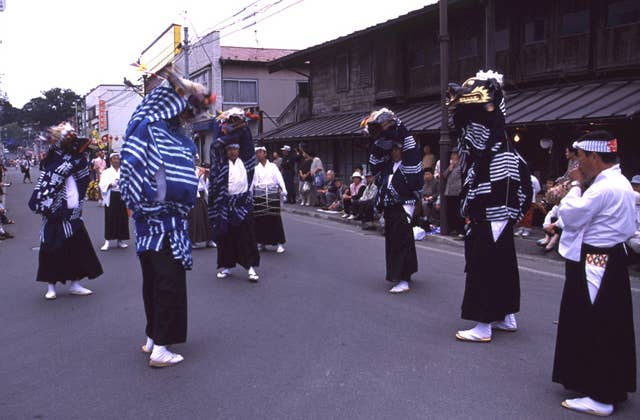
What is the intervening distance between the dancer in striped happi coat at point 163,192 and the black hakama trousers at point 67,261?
270 cm

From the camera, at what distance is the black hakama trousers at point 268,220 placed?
9.86m

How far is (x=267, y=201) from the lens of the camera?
9875 mm

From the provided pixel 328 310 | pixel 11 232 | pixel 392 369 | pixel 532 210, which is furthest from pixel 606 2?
pixel 11 232

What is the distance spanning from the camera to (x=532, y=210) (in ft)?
38.6

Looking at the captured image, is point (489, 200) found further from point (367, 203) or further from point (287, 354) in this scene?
point (367, 203)

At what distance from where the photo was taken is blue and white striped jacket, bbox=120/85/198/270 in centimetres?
446

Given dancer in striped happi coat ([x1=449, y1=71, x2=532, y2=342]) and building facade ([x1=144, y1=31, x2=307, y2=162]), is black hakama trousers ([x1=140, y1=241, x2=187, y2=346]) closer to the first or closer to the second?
dancer in striped happi coat ([x1=449, y1=71, x2=532, y2=342])

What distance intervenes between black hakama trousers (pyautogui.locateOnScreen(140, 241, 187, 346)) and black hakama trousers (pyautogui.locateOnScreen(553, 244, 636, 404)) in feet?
9.62

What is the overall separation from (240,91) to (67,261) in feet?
82.5

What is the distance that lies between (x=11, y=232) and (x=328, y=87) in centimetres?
1329

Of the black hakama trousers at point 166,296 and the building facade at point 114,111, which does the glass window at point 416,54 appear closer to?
the black hakama trousers at point 166,296

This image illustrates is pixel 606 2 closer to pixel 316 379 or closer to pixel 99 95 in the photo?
pixel 316 379

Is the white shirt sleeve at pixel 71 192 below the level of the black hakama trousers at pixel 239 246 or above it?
above

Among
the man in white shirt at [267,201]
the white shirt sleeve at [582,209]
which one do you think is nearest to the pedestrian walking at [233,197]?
the man in white shirt at [267,201]
